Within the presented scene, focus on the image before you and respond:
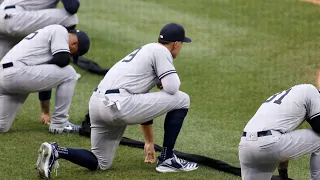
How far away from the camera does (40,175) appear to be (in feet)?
18.9

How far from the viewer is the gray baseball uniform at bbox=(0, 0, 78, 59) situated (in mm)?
8406

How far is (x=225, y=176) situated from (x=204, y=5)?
24.0 feet

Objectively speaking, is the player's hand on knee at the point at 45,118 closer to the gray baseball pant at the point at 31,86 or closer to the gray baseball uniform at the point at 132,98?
the gray baseball pant at the point at 31,86

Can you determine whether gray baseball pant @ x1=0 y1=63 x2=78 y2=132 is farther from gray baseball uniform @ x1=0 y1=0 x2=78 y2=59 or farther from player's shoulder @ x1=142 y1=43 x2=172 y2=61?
player's shoulder @ x1=142 y1=43 x2=172 y2=61

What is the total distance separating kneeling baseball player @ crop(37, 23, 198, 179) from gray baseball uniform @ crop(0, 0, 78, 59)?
278 centimetres

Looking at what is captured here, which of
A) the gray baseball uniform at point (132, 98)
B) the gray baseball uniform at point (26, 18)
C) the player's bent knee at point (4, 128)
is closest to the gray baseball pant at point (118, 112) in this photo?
the gray baseball uniform at point (132, 98)

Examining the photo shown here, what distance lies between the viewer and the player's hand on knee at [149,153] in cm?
625

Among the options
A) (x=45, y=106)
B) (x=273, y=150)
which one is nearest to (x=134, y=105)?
(x=273, y=150)

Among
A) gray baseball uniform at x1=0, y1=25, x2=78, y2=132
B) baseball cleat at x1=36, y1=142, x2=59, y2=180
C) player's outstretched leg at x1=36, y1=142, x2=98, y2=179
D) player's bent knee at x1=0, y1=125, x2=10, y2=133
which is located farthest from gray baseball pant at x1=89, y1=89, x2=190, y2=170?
player's bent knee at x1=0, y1=125, x2=10, y2=133

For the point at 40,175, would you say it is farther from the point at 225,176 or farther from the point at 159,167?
the point at 225,176

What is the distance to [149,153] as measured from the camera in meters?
6.26

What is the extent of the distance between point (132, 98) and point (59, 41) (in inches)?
57.7

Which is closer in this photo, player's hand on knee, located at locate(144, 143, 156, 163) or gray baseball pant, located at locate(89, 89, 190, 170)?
gray baseball pant, located at locate(89, 89, 190, 170)

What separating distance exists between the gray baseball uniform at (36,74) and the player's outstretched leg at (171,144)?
161 cm
